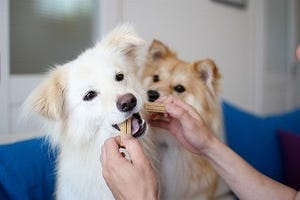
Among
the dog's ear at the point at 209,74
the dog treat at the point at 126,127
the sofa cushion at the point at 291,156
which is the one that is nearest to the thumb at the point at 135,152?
the dog treat at the point at 126,127

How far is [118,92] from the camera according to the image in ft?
3.23

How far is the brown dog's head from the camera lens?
146 centimetres

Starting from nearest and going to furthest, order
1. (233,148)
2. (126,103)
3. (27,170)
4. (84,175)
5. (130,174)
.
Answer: (130,174) → (126,103) → (84,175) → (27,170) → (233,148)

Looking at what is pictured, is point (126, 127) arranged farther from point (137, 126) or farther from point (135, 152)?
point (135, 152)

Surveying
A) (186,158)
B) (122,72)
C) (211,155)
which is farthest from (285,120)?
(122,72)

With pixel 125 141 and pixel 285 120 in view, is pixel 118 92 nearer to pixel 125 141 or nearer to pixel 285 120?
pixel 125 141

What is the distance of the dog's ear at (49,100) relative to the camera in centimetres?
97

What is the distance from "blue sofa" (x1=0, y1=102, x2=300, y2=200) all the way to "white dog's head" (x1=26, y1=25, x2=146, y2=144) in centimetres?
16

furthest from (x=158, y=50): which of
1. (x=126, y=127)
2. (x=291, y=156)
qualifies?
(x=291, y=156)

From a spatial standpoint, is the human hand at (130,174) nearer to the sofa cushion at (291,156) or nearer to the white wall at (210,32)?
the white wall at (210,32)

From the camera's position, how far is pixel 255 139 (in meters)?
1.98

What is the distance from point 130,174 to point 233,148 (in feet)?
4.17

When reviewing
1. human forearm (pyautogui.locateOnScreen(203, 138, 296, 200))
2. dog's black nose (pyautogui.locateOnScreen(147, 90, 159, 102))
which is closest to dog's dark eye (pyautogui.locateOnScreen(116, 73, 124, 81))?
dog's black nose (pyautogui.locateOnScreen(147, 90, 159, 102))

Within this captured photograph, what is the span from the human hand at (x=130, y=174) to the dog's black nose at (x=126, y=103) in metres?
0.14
